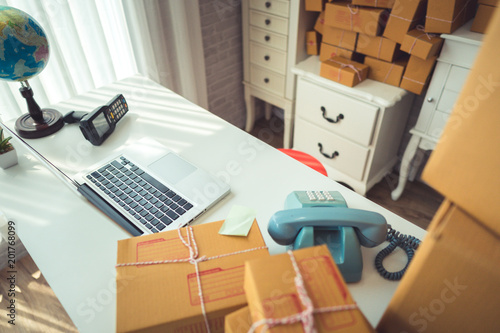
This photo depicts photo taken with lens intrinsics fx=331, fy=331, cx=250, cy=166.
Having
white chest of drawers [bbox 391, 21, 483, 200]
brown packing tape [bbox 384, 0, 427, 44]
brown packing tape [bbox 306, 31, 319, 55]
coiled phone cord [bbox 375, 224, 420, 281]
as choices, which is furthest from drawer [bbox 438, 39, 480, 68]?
coiled phone cord [bbox 375, 224, 420, 281]

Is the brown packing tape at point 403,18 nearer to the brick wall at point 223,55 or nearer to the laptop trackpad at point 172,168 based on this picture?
the brick wall at point 223,55

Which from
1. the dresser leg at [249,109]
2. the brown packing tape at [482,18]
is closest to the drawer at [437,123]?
the brown packing tape at [482,18]

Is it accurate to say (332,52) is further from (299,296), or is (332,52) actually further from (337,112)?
(299,296)

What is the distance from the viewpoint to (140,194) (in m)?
0.94

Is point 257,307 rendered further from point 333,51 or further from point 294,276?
point 333,51

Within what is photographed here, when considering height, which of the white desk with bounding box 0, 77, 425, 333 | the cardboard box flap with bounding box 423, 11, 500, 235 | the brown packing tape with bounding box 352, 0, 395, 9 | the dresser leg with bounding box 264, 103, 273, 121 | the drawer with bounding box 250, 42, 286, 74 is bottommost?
the dresser leg with bounding box 264, 103, 273, 121

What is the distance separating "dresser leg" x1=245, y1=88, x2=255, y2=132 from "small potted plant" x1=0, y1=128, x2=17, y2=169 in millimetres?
1659

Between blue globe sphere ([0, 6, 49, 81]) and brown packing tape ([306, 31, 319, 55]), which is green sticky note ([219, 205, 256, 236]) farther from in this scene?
brown packing tape ([306, 31, 319, 55])

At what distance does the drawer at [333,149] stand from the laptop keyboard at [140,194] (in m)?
1.23

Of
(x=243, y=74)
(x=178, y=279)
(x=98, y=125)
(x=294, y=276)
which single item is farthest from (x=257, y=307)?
(x=243, y=74)

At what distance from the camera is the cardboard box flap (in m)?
0.31

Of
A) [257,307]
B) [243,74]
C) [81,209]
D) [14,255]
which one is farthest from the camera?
[243,74]

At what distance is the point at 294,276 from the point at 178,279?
265 mm

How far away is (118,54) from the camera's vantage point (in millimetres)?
1809
